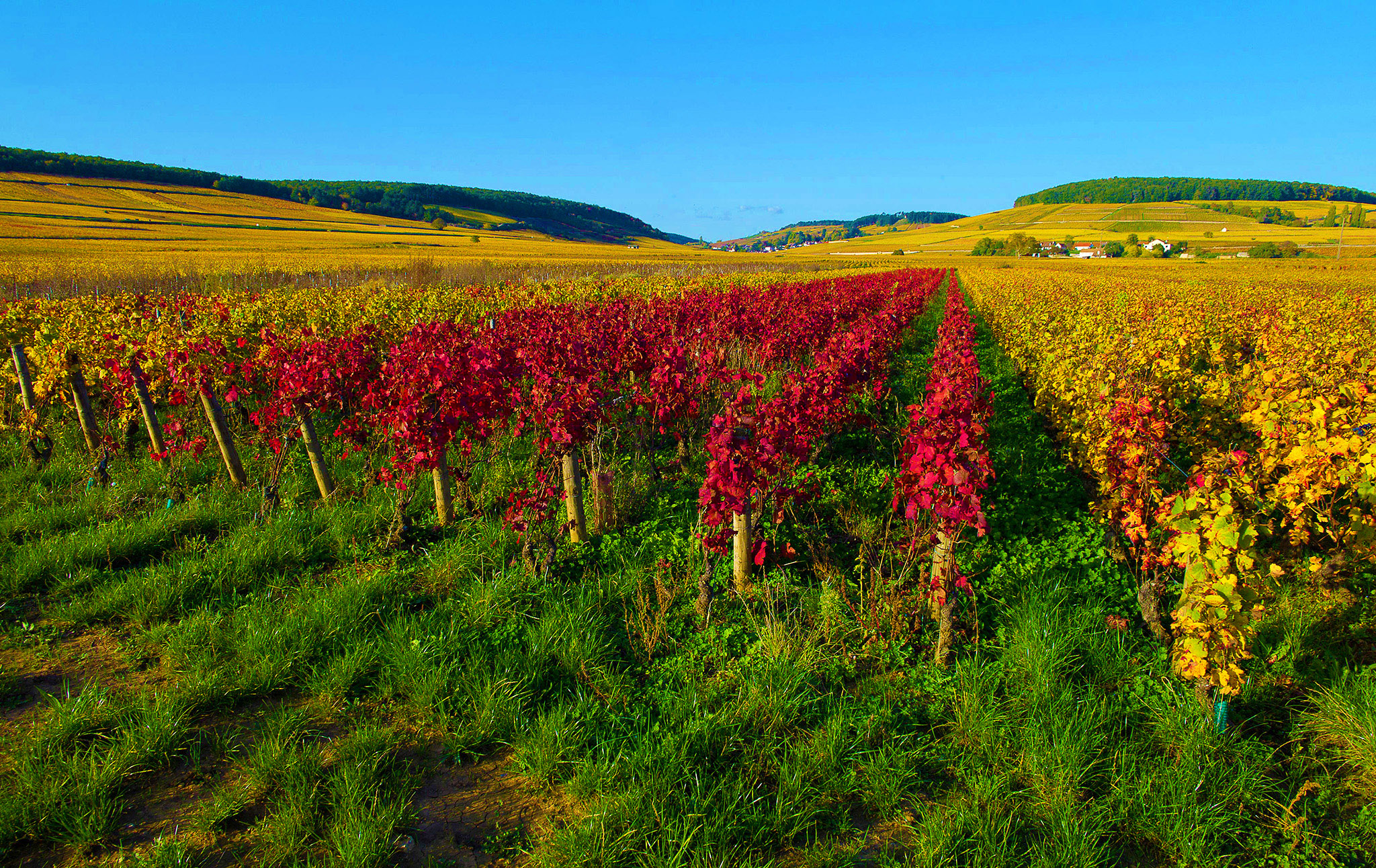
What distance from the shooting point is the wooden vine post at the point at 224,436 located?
17.8ft

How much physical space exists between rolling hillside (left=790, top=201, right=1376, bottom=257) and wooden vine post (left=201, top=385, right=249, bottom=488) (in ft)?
308

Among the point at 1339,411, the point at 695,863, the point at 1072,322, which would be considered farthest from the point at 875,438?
the point at 1072,322

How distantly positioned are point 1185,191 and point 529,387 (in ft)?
624

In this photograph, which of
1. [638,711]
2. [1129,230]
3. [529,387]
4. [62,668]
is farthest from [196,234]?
[1129,230]

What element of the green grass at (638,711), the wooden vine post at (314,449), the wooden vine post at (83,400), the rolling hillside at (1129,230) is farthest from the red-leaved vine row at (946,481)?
the rolling hillside at (1129,230)

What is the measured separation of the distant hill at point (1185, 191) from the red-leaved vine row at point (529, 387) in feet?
586

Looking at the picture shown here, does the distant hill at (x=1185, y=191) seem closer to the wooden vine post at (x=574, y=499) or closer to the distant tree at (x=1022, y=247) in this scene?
the distant tree at (x=1022, y=247)

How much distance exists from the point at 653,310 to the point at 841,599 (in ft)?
24.5

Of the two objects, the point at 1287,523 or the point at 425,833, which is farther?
the point at 1287,523

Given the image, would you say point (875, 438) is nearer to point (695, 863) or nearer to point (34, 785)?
point (695, 863)

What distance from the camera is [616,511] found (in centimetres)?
501

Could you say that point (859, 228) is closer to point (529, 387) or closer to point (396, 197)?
point (396, 197)

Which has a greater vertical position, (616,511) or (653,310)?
(653,310)

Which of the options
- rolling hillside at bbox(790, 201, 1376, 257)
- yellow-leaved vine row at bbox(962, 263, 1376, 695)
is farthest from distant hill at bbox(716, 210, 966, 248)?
yellow-leaved vine row at bbox(962, 263, 1376, 695)
